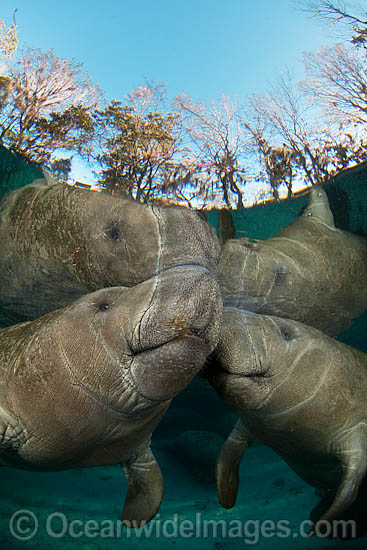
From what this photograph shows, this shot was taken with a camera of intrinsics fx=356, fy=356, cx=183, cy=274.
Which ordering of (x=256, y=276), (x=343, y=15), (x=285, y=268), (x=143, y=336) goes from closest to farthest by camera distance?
(x=143, y=336) → (x=343, y=15) → (x=256, y=276) → (x=285, y=268)

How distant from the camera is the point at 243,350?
280 centimetres

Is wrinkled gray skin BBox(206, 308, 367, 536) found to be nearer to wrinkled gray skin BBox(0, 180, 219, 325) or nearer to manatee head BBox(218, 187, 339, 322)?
wrinkled gray skin BBox(0, 180, 219, 325)

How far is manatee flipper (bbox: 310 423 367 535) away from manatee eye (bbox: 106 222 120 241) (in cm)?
314

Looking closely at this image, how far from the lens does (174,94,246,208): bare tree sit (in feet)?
13.7

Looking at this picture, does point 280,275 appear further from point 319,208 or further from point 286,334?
point 286,334

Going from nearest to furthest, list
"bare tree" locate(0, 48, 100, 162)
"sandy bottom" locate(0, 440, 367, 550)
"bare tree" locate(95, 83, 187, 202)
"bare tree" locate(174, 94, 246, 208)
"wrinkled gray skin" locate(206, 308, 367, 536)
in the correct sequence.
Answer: "wrinkled gray skin" locate(206, 308, 367, 536), "bare tree" locate(95, 83, 187, 202), "bare tree" locate(0, 48, 100, 162), "bare tree" locate(174, 94, 246, 208), "sandy bottom" locate(0, 440, 367, 550)

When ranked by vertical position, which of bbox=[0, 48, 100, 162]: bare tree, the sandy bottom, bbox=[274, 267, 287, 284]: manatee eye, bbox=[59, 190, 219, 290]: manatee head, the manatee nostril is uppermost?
bbox=[0, 48, 100, 162]: bare tree

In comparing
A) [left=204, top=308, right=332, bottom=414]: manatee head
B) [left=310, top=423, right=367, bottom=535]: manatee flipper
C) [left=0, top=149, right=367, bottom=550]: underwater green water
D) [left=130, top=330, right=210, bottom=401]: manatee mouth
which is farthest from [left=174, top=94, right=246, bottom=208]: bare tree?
[left=310, top=423, right=367, bottom=535]: manatee flipper

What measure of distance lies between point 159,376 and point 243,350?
3.31 ft

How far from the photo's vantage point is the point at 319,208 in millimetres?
6105

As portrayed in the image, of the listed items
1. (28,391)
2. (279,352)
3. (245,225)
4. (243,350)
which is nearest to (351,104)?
(245,225)

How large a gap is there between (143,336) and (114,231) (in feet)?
4.95

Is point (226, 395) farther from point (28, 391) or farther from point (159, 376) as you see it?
point (28, 391)

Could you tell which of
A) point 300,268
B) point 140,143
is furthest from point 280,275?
point 140,143
